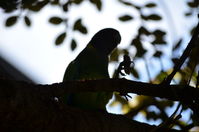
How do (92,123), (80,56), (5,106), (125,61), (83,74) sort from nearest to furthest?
(5,106), (92,123), (125,61), (83,74), (80,56)

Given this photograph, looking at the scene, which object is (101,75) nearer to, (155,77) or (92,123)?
(155,77)

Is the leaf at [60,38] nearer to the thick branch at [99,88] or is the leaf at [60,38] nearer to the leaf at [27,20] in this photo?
the leaf at [27,20]

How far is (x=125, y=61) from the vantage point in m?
2.19

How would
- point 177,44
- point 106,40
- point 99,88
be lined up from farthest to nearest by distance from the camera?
point 106,40 → point 177,44 → point 99,88

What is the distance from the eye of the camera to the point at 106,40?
395 cm

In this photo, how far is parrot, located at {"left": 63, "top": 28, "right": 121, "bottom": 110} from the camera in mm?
3055

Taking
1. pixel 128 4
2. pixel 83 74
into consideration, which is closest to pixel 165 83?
pixel 128 4

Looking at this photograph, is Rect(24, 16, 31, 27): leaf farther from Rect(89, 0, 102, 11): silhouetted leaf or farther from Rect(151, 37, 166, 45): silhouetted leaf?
Rect(151, 37, 166, 45): silhouetted leaf

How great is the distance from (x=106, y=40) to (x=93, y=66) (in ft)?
2.14

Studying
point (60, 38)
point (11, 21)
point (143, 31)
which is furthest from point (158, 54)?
point (11, 21)

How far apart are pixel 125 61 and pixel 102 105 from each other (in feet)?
3.26

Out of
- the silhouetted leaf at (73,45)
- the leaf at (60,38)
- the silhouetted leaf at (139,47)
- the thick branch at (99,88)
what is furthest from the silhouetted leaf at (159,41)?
the thick branch at (99,88)

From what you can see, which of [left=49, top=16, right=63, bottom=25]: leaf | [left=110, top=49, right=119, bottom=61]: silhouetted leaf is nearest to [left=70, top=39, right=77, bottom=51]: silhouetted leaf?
[left=49, top=16, right=63, bottom=25]: leaf

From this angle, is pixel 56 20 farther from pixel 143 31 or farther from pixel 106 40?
pixel 106 40
